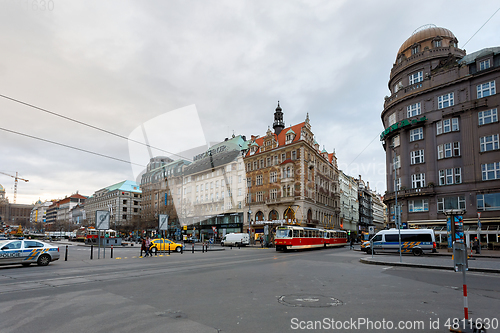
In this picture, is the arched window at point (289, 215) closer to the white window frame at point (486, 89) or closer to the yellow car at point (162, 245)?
the yellow car at point (162, 245)

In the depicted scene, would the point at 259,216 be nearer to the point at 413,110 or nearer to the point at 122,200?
the point at 413,110

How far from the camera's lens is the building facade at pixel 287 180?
192 feet

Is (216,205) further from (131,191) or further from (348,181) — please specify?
(131,191)

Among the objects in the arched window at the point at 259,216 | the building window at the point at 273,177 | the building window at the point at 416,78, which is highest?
the building window at the point at 416,78

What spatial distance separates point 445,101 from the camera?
42.0m

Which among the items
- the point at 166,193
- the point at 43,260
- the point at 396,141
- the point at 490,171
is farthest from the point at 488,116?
the point at 166,193

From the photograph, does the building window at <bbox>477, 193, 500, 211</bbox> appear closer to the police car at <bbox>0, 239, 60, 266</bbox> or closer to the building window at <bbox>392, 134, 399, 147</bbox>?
the building window at <bbox>392, 134, 399, 147</bbox>

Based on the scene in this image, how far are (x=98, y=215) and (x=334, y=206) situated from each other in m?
61.0

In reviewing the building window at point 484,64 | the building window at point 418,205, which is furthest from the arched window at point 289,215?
the building window at point 484,64

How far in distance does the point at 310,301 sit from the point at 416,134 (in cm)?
4284

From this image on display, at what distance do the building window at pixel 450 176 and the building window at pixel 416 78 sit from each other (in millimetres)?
13861

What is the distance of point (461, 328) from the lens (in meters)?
6.23

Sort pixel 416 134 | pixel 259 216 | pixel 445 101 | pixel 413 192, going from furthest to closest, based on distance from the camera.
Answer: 1. pixel 259 216
2. pixel 416 134
3. pixel 413 192
4. pixel 445 101

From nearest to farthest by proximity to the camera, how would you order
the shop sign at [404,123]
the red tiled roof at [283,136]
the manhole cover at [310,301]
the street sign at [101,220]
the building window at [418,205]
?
1. the manhole cover at [310,301]
2. the street sign at [101,220]
3. the building window at [418,205]
4. the shop sign at [404,123]
5. the red tiled roof at [283,136]
